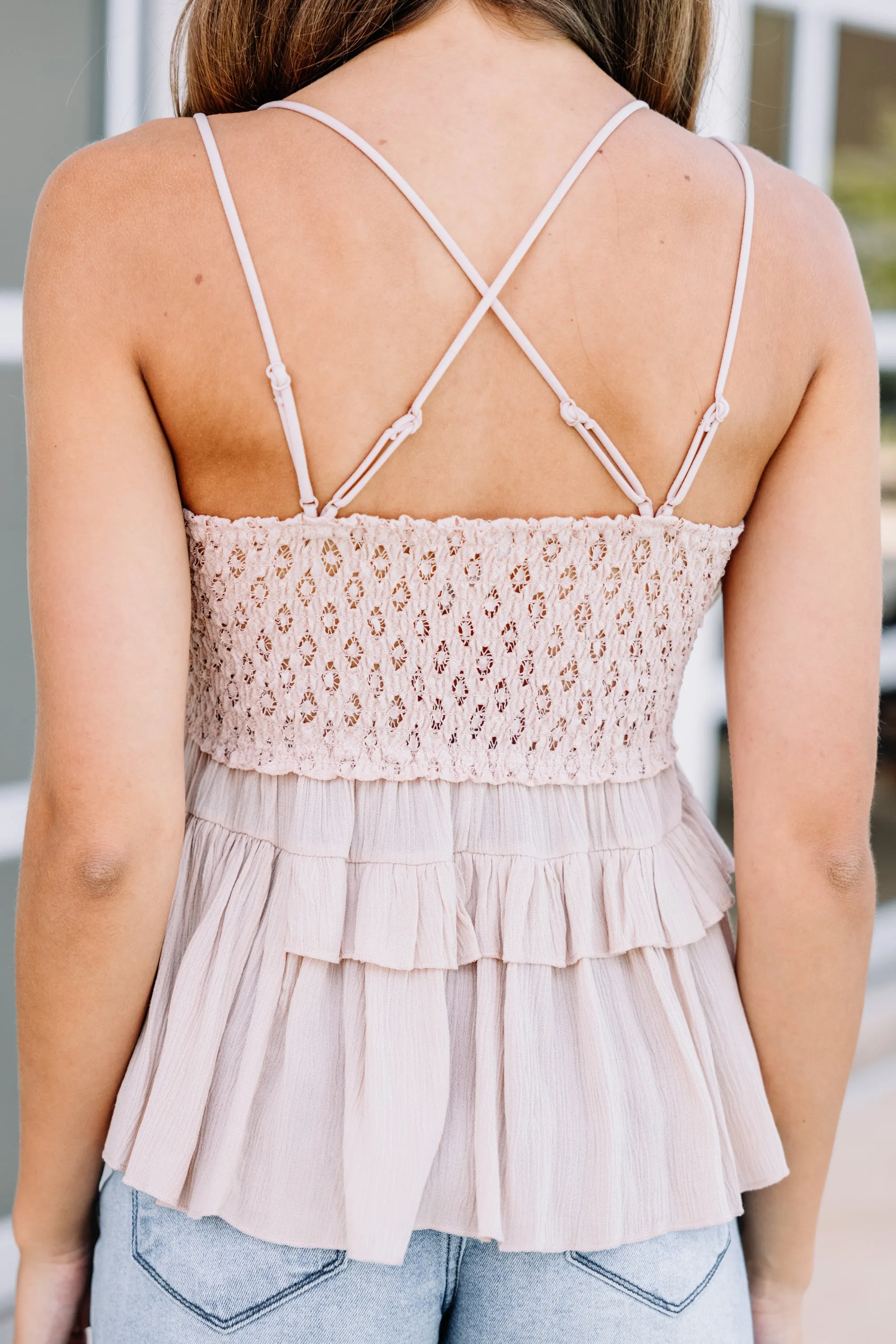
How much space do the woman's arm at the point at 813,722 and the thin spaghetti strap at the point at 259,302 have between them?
40cm

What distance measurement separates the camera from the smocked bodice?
3.06 ft

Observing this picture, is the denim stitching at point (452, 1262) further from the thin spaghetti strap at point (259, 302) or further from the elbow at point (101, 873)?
the thin spaghetti strap at point (259, 302)

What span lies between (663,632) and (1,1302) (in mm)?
1896

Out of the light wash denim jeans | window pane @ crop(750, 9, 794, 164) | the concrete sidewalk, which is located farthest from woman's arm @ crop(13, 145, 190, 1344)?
window pane @ crop(750, 9, 794, 164)

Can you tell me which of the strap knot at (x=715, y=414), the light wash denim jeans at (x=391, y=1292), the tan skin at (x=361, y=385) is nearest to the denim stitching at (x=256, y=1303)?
the light wash denim jeans at (x=391, y=1292)

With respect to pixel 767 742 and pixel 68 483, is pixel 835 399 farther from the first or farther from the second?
pixel 68 483

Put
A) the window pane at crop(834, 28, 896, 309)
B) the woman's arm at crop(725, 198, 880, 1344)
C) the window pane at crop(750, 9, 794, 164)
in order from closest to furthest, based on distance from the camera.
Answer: the woman's arm at crop(725, 198, 880, 1344) → the window pane at crop(750, 9, 794, 164) → the window pane at crop(834, 28, 896, 309)

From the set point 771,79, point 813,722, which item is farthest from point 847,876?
point 771,79

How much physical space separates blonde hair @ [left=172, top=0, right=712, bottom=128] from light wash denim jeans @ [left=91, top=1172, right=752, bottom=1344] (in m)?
0.86

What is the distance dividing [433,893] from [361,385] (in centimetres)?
37

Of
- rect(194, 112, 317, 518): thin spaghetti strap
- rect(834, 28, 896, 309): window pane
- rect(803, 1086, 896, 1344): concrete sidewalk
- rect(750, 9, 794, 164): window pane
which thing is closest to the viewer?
rect(194, 112, 317, 518): thin spaghetti strap

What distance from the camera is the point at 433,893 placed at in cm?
94

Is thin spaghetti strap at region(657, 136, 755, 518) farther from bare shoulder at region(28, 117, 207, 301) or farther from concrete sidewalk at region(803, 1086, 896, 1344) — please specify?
concrete sidewalk at region(803, 1086, 896, 1344)

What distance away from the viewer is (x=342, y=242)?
0.87 metres
